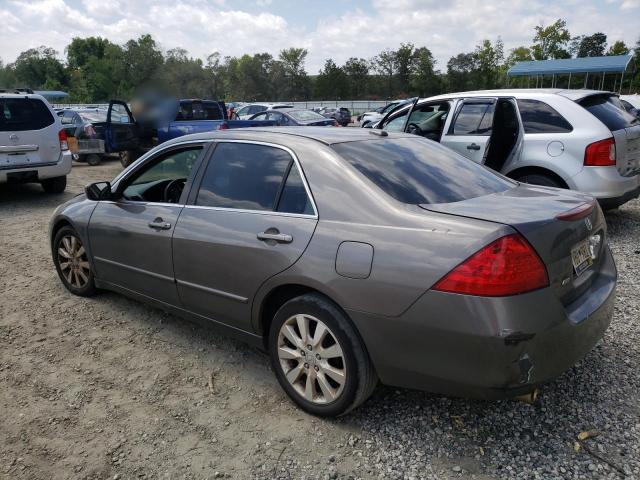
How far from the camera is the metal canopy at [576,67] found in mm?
38875

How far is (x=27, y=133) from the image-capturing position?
851 cm

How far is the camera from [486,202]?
265 cm

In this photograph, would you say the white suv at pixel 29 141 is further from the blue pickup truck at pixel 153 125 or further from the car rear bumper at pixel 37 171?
the blue pickup truck at pixel 153 125

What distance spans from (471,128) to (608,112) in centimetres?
154

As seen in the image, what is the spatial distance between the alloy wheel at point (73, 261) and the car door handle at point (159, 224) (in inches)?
47.2

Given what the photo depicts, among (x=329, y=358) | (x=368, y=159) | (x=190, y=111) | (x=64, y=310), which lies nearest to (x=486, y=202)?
(x=368, y=159)

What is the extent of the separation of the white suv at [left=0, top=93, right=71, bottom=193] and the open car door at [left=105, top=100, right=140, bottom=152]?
2508 mm

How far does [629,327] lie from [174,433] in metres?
3.20

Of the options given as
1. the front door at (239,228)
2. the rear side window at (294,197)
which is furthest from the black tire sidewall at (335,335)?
the rear side window at (294,197)

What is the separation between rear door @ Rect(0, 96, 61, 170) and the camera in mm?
8289

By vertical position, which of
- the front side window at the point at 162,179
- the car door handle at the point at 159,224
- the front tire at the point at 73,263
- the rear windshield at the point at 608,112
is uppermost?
the rear windshield at the point at 608,112

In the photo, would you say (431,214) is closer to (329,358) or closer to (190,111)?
(329,358)

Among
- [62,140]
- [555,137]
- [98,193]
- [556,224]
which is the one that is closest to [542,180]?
[555,137]

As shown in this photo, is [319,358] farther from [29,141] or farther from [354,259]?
[29,141]
